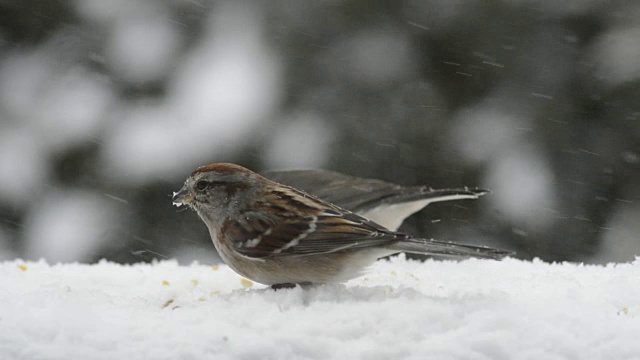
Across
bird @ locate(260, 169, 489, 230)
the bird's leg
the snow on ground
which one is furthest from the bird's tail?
bird @ locate(260, 169, 489, 230)

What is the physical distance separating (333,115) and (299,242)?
253 centimetres

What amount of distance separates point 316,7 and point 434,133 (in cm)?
111

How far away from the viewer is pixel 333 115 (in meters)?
5.42

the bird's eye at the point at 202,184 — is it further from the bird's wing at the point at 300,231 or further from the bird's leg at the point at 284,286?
the bird's leg at the point at 284,286

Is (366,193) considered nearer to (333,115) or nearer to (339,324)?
(333,115)

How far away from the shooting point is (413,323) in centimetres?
204

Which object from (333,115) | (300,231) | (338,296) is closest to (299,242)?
(300,231)

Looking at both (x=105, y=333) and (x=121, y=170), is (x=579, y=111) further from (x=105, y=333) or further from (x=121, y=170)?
(x=105, y=333)

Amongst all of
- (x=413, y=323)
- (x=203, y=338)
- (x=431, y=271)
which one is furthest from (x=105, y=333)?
(x=431, y=271)

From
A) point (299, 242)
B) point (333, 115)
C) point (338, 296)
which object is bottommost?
point (338, 296)

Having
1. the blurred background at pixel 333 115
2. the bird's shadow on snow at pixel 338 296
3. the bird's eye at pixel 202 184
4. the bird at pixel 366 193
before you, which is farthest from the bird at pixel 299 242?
the blurred background at pixel 333 115

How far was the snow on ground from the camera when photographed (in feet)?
6.24

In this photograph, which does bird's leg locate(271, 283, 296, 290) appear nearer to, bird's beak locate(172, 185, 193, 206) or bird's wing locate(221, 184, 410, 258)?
bird's wing locate(221, 184, 410, 258)

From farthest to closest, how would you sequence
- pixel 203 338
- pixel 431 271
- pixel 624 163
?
pixel 624 163 < pixel 431 271 < pixel 203 338
